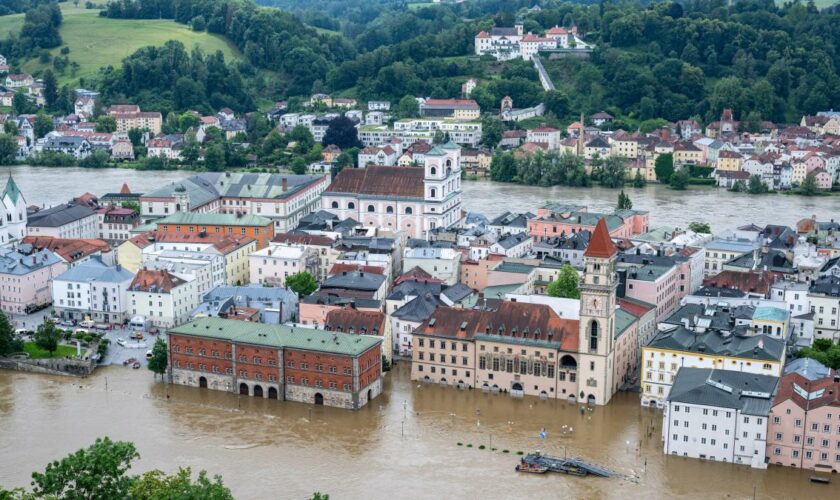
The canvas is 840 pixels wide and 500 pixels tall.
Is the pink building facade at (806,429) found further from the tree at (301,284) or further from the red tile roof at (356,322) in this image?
the tree at (301,284)

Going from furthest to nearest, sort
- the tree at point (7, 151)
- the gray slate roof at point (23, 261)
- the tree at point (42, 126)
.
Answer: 1. the tree at point (42, 126)
2. the tree at point (7, 151)
3. the gray slate roof at point (23, 261)

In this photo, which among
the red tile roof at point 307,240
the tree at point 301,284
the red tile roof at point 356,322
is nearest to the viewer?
the red tile roof at point 356,322

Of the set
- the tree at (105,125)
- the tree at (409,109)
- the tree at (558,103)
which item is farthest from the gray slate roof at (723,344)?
the tree at (105,125)

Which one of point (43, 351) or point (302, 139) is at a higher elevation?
point (302, 139)

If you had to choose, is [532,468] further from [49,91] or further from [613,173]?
[49,91]

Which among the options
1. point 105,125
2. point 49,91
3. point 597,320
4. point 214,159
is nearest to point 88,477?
point 597,320

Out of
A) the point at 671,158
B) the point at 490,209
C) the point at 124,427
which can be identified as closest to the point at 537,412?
the point at 124,427

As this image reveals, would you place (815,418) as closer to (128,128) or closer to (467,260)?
(467,260)
